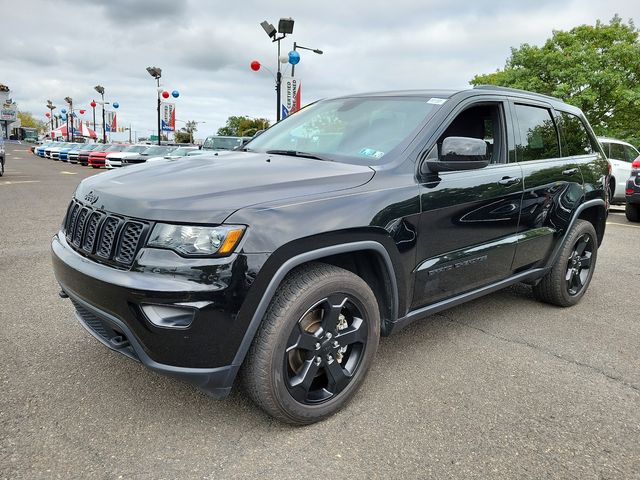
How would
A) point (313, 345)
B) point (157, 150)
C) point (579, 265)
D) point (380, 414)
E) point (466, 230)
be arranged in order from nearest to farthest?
point (313, 345) → point (380, 414) → point (466, 230) → point (579, 265) → point (157, 150)

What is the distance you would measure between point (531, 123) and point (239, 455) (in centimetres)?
316

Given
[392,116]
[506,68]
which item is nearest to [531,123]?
[392,116]

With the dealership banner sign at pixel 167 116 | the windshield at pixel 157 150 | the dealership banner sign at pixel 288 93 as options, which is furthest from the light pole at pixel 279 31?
the dealership banner sign at pixel 167 116

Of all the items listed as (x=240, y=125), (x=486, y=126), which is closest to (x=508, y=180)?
(x=486, y=126)

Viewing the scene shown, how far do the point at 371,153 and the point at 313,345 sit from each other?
1.20 m

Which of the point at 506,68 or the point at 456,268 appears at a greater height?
the point at 506,68

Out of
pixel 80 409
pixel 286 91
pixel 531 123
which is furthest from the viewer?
pixel 286 91

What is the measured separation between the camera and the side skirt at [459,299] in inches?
111

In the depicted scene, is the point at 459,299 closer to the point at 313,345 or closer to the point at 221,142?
the point at 313,345

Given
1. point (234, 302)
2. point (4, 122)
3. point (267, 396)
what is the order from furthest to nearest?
point (4, 122) → point (267, 396) → point (234, 302)

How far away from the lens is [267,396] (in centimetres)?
225

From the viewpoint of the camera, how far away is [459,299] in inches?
126

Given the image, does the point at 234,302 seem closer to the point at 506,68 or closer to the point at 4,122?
the point at 506,68

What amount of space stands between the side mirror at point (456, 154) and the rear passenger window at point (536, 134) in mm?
970
